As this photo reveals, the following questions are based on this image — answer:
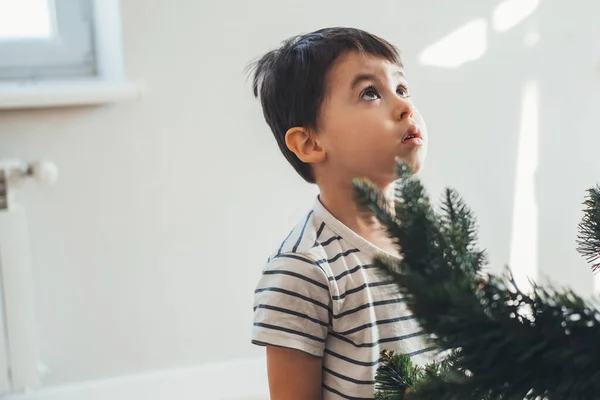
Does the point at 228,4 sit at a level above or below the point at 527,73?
above

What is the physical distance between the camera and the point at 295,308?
0.79m

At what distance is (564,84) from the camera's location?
181 cm

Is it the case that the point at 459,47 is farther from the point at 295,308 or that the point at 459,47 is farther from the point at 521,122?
the point at 295,308

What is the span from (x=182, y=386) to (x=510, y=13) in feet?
3.84

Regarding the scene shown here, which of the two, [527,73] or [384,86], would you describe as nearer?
[384,86]

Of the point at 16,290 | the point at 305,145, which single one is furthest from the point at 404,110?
the point at 16,290

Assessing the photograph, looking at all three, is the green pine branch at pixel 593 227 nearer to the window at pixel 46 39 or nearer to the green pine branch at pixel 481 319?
the green pine branch at pixel 481 319

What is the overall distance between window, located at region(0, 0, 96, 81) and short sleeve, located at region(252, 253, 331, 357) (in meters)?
1.02

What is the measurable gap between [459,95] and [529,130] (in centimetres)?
22

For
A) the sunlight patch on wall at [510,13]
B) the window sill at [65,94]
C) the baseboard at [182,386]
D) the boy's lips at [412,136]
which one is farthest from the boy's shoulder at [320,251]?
the sunlight patch on wall at [510,13]

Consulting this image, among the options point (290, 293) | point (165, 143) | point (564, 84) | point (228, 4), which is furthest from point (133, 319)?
point (564, 84)

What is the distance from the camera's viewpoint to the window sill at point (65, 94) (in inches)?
56.6

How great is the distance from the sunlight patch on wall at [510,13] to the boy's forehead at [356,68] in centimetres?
95

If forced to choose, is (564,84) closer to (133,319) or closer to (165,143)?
(165,143)
